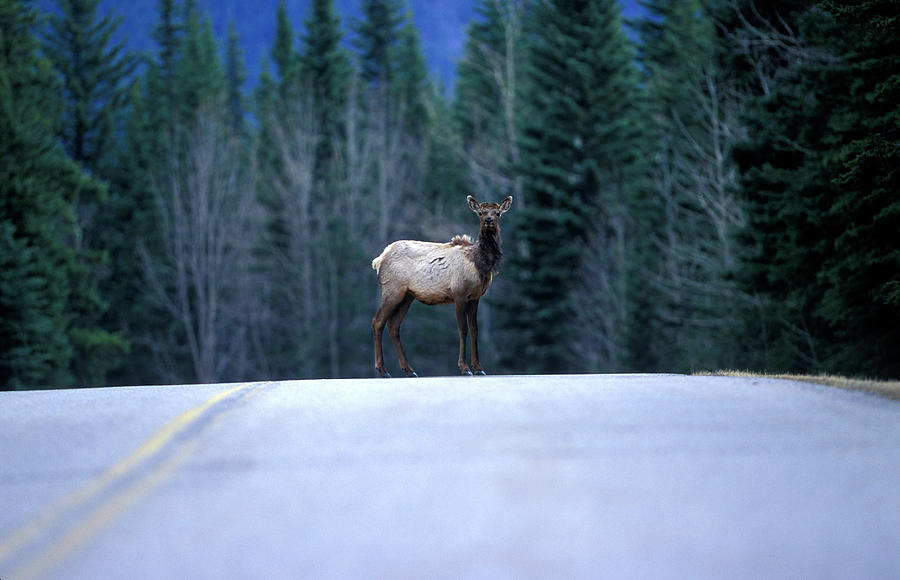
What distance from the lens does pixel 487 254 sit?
58.2 feet

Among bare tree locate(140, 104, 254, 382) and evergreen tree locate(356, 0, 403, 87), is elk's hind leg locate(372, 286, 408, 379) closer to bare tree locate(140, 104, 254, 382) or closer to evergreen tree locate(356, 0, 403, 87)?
bare tree locate(140, 104, 254, 382)

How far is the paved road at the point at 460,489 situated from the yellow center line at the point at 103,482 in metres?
0.02

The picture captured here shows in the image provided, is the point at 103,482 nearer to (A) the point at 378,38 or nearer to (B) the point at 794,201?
(B) the point at 794,201

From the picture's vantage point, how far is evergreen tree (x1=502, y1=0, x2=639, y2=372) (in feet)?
150

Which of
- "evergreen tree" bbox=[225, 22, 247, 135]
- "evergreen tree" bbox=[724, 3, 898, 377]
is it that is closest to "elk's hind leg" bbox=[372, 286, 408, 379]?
"evergreen tree" bbox=[724, 3, 898, 377]

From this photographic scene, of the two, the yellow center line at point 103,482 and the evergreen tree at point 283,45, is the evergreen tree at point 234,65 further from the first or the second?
the yellow center line at point 103,482

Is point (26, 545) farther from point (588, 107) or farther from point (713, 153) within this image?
point (588, 107)

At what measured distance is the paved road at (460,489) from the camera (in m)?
5.62

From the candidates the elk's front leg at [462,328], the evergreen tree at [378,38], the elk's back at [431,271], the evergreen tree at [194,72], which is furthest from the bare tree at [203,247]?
the elk's front leg at [462,328]

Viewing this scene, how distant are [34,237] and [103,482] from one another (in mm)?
33038

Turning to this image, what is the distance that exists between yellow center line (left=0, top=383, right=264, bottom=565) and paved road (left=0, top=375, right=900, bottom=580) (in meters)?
0.02

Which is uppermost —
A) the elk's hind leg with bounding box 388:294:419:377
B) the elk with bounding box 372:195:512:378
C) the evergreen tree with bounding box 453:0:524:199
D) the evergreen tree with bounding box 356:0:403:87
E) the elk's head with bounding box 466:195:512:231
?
the evergreen tree with bounding box 356:0:403:87

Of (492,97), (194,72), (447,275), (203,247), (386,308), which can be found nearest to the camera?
(447,275)

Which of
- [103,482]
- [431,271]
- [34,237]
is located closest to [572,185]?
[34,237]
